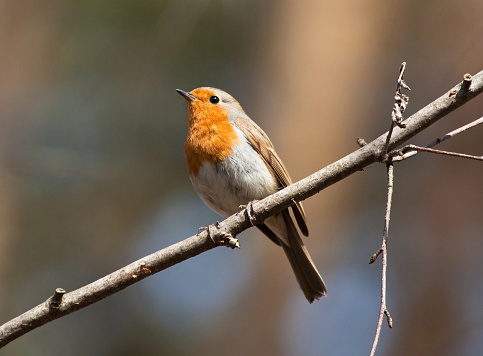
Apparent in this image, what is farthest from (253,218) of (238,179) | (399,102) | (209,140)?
(209,140)

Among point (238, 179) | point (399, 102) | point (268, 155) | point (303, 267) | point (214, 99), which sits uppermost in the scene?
point (214, 99)

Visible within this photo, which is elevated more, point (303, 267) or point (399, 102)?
point (303, 267)

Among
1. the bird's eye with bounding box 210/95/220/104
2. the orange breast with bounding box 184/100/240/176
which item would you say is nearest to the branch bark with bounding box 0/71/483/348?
the orange breast with bounding box 184/100/240/176

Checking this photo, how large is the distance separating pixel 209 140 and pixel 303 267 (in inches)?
48.9

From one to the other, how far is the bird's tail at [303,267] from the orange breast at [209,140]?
2.27 ft

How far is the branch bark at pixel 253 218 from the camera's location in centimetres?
293

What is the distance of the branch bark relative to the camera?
9.61ft

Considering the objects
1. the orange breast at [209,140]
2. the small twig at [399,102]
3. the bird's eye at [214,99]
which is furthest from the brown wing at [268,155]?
the small twig at [399,102]

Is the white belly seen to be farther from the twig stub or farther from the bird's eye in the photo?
the twig stub

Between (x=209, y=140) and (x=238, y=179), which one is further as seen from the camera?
(x=209, y=140)

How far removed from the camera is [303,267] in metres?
4.94

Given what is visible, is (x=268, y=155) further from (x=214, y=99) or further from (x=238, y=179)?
(x=214, y=99)

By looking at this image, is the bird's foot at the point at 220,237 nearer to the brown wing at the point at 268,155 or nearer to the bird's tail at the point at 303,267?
the brown wing at the point at 268,155

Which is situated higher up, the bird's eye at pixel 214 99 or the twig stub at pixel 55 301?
the bird's eye at pixel 214 99
